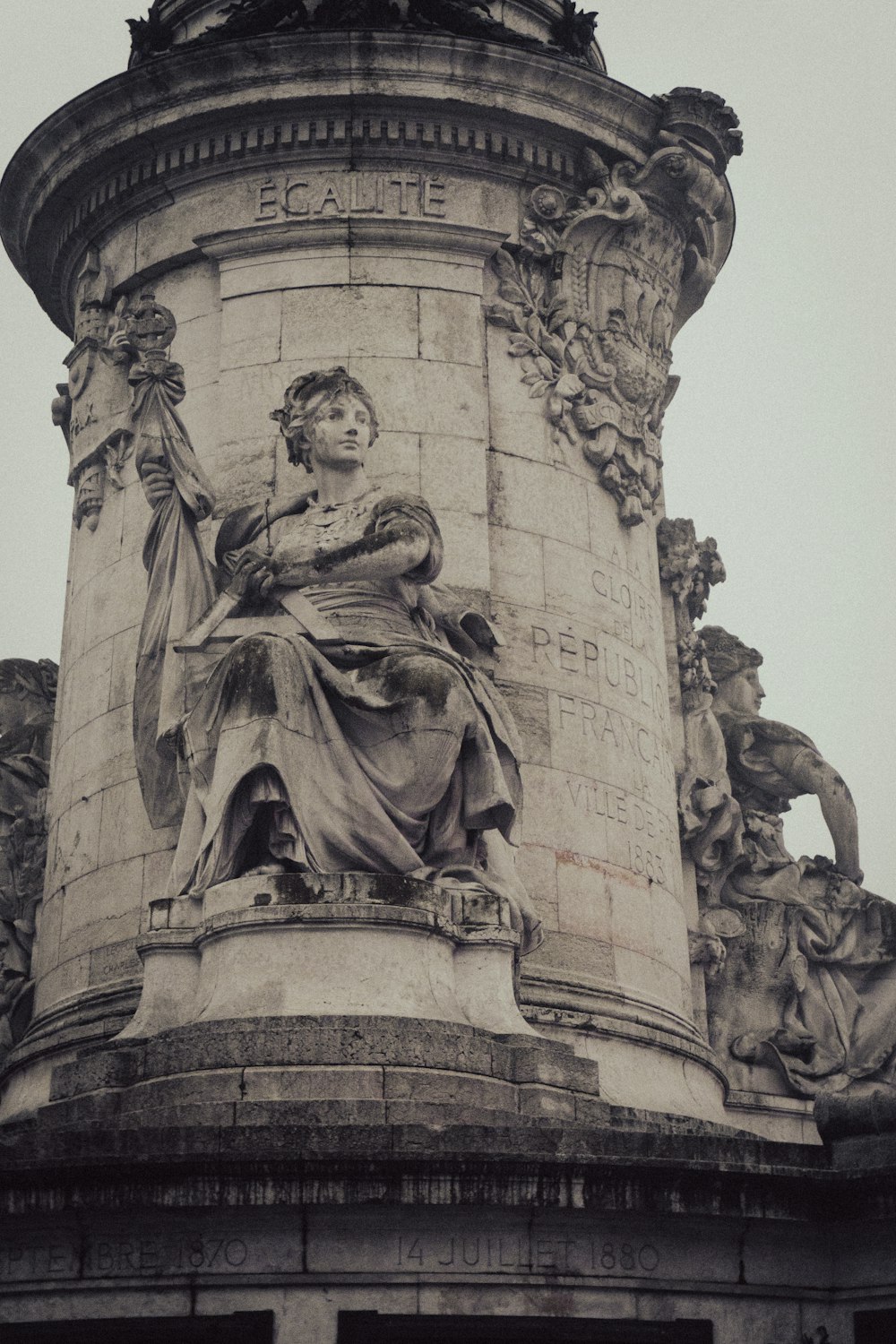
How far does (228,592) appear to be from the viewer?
58.2 ft

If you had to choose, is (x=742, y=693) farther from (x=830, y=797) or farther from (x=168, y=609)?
(x=168, y=609)

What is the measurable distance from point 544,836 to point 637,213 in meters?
5.79

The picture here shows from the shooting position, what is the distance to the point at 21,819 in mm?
21281

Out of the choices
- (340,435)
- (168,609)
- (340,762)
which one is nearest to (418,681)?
(340,762)

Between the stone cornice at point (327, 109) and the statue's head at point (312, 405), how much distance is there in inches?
127

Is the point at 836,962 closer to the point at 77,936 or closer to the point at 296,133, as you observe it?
the point at 77,936

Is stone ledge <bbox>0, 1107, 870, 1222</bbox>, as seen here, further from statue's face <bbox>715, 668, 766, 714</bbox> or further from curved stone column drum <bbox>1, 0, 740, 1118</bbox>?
statue's face <bbox>715, 668, 766, 714</bbox>

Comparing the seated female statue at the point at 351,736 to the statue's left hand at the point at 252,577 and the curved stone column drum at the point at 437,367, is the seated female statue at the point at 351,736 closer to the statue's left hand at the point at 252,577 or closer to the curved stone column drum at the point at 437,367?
the statue's left hand at the point at 252,577

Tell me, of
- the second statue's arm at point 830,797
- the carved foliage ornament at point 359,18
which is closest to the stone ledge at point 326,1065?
the second statue's arm at point 830,797

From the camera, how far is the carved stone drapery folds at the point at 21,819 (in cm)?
2034

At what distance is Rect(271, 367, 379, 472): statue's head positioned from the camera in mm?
18172

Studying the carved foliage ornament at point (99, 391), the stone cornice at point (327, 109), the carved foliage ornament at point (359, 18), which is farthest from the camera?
the carved foliage ornament at point (359, 18)

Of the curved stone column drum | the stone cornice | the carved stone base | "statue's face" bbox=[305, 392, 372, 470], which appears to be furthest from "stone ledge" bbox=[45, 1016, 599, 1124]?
the stone cornice

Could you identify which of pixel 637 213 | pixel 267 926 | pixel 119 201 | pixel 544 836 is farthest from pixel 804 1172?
pixel 119 201
